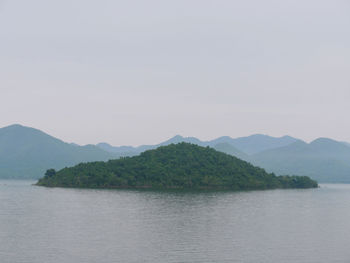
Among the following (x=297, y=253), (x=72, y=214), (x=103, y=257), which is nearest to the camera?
(x=103, y=257)

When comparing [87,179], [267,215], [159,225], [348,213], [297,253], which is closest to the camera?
[297,253]

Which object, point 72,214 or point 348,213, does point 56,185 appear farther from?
point 348,213

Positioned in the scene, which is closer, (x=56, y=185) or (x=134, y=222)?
(x=134, y=222)

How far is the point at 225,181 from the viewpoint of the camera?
19725 centimetres

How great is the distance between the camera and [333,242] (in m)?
58.1

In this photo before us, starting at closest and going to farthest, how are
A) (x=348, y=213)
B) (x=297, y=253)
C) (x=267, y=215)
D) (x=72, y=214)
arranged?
(x=297, y=253)
(x=72, y=214)
(x=267, y=215)
(x=348, y=213)

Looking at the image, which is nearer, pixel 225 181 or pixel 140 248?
pixel 140 248

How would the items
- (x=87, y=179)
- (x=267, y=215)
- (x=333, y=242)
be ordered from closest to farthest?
(x=333, y=242)
(x=267, y=215)
(x=87, y=179)

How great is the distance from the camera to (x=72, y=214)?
81438 mm

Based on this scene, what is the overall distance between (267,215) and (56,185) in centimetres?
12462

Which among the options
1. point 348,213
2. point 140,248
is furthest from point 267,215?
point 140,248

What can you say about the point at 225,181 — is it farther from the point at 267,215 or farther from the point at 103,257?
the point at 103,257

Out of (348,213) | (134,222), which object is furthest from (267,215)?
(134,222)

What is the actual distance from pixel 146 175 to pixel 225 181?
38.4 m
